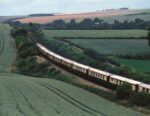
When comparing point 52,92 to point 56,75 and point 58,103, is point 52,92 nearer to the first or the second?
point 58,103

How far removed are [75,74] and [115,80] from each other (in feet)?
56.5

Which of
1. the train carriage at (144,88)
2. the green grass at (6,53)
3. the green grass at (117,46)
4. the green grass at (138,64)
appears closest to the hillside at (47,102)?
the train carriage at (144,88)

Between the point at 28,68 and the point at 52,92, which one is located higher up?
the point at 52,92

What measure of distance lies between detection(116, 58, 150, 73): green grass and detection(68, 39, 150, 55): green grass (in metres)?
9.93

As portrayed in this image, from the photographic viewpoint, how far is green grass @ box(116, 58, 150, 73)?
7112cm

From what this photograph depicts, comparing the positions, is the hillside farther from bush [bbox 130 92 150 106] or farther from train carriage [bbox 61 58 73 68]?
train carriage [bbox 61 58 73 68]

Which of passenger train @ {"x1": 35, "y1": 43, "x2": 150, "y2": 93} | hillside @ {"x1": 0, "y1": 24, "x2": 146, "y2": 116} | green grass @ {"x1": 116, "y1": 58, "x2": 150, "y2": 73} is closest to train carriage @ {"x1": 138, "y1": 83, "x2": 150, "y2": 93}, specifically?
passenger train @ {"x1": 35, "y1": 43, "x2": 150, "y2": 93}

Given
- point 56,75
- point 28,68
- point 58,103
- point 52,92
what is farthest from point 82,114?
point 28,68

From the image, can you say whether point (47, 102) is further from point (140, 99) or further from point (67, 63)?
point (67, 63)

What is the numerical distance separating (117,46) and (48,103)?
7193 cm

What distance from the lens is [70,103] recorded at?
1480 inches

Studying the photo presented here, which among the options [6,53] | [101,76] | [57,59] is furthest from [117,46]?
[101,76]

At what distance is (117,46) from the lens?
106625 mm

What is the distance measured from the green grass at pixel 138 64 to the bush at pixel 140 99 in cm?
2858
